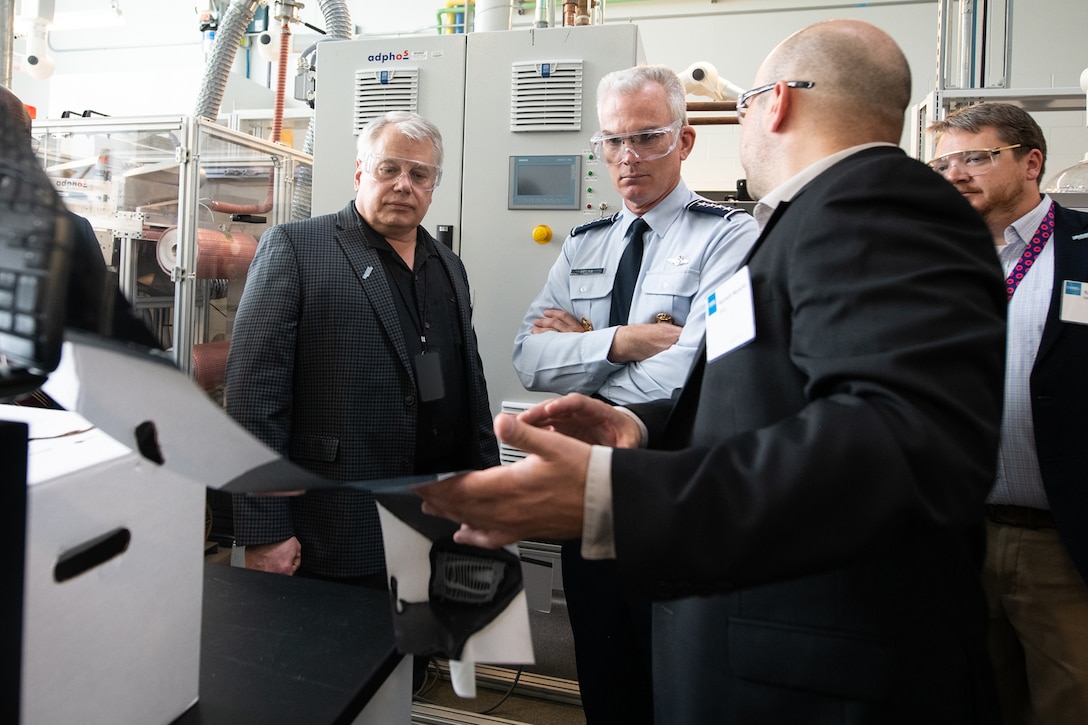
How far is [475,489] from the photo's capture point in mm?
647

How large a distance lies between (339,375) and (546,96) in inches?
55.5

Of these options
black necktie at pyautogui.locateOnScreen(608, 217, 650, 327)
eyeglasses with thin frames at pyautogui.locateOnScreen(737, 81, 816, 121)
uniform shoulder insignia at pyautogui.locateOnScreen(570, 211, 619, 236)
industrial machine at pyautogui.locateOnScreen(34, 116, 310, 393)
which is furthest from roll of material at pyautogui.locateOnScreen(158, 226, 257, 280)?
eyeglasses with thin frames at pyautogui.locateOnScreen(737, 81, 816, 121)

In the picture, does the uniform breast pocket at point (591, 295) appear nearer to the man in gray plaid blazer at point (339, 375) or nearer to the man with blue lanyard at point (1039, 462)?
the man in gray plaid blazer at point (339, 375)

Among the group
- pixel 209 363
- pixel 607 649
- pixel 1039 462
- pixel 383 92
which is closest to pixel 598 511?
pixel 607 649

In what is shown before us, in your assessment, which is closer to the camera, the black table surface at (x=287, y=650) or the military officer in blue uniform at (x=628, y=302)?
the black table surface at (x=287, y=650)

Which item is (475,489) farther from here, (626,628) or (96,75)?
(96,75)

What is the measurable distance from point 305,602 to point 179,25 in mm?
7674

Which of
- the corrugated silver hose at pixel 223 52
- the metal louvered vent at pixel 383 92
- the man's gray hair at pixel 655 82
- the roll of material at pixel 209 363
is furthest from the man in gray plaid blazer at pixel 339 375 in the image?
the corrugated silver hose at pixel 223 52

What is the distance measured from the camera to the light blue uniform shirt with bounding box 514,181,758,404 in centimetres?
164

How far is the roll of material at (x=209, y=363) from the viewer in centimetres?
288

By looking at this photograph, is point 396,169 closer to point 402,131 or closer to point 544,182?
point 402,131

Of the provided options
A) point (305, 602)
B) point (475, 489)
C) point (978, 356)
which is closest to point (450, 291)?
point (305, 602)

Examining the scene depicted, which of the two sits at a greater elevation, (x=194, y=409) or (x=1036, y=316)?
(x=1036, y=316)

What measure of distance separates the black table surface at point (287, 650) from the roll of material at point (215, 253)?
6.90ft
